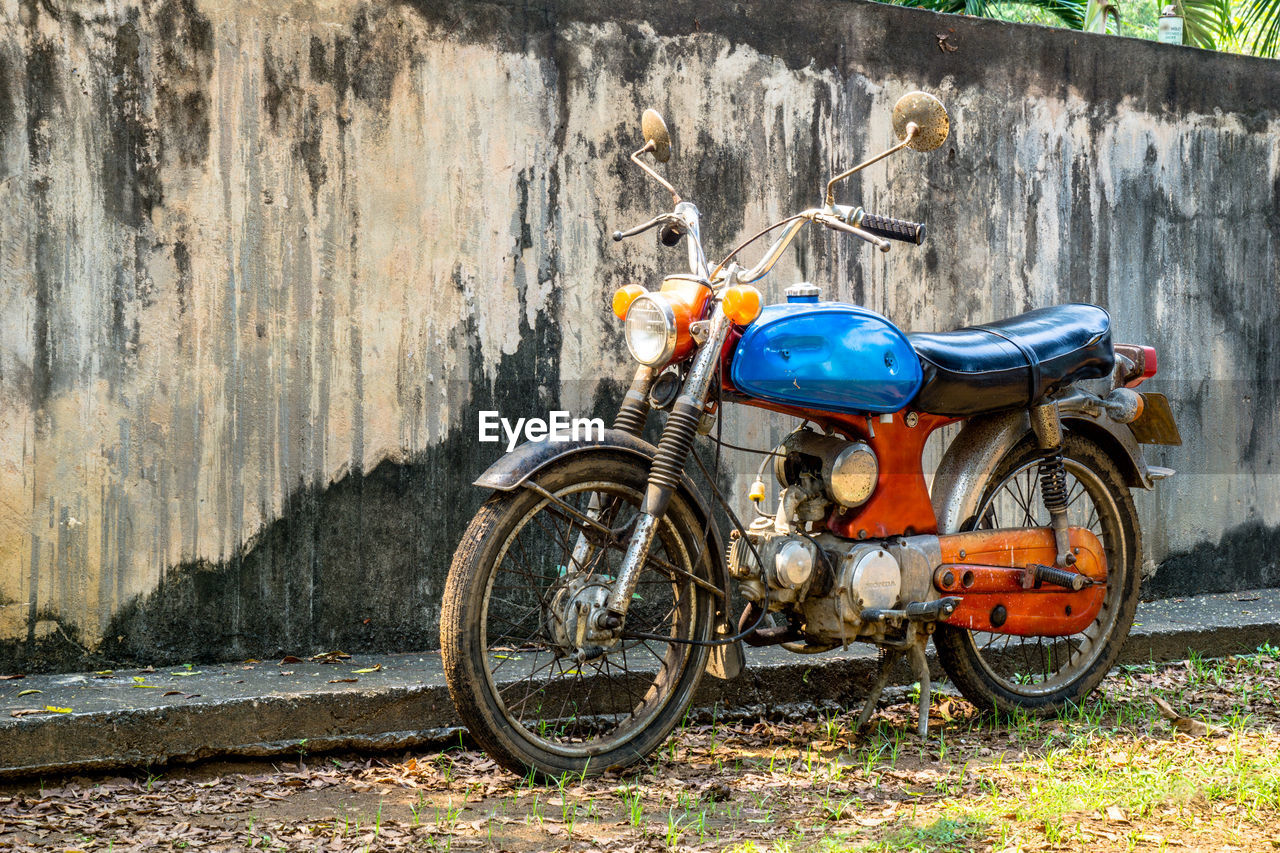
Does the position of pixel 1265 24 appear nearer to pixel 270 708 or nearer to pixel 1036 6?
pixel 1036 6

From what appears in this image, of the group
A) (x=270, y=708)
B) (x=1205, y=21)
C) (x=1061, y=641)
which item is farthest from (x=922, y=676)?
(x=1205, y=21)

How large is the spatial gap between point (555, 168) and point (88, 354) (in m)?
1.75

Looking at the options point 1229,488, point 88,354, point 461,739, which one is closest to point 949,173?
point 1229,488

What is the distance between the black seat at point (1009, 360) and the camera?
3.79 meters

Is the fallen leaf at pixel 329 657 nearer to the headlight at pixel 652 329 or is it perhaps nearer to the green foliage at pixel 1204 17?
the headlight at pixel 652 329

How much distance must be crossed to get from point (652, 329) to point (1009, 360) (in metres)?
1.27

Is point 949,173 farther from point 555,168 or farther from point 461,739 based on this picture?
point 461,739

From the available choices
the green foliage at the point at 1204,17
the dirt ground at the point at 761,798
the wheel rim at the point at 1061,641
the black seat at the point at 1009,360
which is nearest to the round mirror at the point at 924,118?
the black seat at the point at 1009,360

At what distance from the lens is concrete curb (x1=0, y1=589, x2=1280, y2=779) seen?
334cm

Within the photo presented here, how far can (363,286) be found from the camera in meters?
4.21

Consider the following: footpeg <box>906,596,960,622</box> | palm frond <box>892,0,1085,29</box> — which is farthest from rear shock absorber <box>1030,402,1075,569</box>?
palm frond <box>892,0,1085,29</box>

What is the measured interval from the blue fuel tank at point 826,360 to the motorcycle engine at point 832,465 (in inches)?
5.1

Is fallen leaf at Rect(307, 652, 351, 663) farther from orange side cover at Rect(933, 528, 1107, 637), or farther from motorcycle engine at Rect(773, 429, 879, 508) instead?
orange side cover at Rect(933, 528, 1107, 637)

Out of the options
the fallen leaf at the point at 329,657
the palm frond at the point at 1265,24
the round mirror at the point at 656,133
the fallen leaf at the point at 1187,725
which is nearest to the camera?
the round mirror at the point at 656,133
